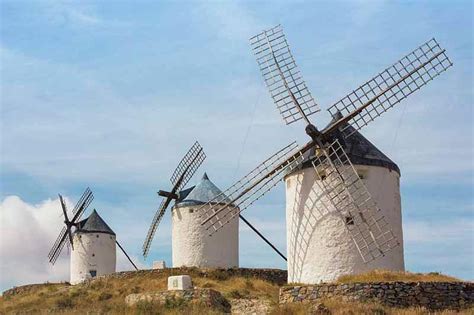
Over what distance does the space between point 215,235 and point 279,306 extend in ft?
36.4

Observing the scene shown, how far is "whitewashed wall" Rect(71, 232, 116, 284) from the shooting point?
3619 centimetres

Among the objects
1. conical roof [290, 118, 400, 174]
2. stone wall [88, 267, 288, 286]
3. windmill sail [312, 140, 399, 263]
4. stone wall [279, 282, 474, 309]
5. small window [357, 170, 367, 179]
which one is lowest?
stone wall [279, 282, 474, 309]

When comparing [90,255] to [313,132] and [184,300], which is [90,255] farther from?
[313,132]

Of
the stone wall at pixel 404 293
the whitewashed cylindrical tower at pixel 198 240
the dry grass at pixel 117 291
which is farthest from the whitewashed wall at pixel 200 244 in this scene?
the stone wall at pixel 404 293

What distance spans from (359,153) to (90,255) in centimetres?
1860

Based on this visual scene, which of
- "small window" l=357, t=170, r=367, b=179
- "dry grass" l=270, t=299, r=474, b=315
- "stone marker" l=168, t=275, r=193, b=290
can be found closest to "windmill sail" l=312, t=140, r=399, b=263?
"small window" l=357, t=170, r=367, b=179

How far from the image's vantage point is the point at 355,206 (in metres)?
21.3

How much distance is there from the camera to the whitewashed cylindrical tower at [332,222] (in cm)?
2130

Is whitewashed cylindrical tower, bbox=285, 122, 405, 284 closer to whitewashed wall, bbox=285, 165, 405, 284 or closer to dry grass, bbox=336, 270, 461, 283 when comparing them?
whitewashed wall, bbox=285, 165, 405, 284

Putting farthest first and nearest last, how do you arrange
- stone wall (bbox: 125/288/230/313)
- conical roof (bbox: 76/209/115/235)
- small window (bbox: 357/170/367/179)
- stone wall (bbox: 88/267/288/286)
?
1. conical roof (bbox: 76/209/115/235)
2. stone wall (bbox: 88/267/288/286)
3. small window (bbox: 357/170/367/179)
4. stone wall (bbox: 125/288/230/313)

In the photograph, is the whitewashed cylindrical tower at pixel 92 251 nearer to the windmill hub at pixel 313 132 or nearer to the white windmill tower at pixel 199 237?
the white windmill tower at pixel 199 237

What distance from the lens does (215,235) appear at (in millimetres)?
30391

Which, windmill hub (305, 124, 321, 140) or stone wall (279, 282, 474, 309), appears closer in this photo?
stone wall (279, 282, 474, 309)

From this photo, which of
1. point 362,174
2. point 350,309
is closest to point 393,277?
point 350,309
